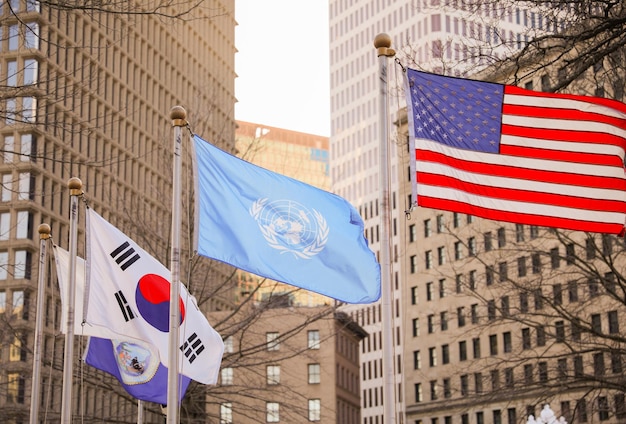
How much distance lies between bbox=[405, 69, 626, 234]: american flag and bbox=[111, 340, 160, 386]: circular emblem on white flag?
25.0ft

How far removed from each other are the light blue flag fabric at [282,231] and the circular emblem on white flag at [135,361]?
16.9 feet

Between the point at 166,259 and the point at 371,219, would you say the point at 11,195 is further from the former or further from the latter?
the point at 371,219

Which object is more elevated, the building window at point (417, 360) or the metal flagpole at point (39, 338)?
the building window at point (417, 360)

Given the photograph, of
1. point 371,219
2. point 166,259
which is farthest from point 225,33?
point 166,259

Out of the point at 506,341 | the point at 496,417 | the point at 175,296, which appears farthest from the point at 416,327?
the point at 175,296

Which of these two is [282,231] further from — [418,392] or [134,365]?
[418,392]

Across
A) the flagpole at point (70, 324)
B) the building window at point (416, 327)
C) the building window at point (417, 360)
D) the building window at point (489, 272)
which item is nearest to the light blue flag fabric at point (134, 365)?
the flagpole at point (70, 324)

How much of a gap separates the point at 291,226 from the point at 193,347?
425 centimetres

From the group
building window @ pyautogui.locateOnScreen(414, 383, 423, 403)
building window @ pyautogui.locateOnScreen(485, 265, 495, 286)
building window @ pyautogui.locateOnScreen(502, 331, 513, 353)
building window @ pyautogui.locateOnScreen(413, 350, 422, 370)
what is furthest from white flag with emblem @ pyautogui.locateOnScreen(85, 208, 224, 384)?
building window @ pyautogui.locateOnScreen(414, 383, 423, 403)

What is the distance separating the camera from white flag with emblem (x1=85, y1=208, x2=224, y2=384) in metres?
19.6

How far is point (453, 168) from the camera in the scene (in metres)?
16.1

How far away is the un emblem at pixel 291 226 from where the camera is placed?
54.7ft

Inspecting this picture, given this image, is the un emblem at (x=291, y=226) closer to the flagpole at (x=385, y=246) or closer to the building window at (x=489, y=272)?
the flagpole at (x=385, y=246)

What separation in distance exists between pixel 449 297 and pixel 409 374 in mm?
9147
